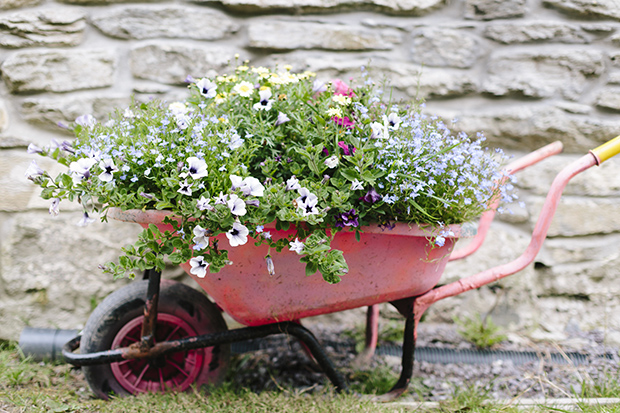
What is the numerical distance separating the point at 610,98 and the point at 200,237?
76.9 inches

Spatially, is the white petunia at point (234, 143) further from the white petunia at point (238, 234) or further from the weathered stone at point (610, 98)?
the weathered stone at point (610, 98)

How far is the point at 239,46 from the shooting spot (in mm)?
1962

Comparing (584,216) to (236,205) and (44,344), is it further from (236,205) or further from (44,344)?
(44,344)

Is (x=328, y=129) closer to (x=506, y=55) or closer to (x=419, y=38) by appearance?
(x=419, y=38)

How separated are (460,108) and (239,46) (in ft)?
3.42

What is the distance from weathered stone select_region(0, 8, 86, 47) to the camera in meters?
1.82

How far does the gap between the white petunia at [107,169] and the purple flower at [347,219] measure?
53 cm

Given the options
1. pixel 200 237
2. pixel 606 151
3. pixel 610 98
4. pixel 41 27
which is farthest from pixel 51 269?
pixel 610 98

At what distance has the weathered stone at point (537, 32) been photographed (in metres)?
1.96

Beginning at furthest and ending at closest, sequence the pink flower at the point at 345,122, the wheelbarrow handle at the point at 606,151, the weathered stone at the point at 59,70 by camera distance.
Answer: the weathered stone at the point at 59,70 < the wheelbarrow handle at the point at 606,151 < the pink flower at the point at 345,122

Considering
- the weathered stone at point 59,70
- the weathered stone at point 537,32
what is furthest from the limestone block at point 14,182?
the weathered stone at point 537,32

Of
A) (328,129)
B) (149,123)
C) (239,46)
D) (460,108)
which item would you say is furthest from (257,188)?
(460,108)

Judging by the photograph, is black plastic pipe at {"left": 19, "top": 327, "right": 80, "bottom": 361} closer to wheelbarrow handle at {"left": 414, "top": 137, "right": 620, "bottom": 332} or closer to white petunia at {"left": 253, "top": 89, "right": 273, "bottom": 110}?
white petunia at {"left": 253, "top": 89, "right": 273, "bottom": 110}

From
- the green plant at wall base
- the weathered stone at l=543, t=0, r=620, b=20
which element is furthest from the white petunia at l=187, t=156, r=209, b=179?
the weathered stone at l=543, t=0, r=620, b=20
